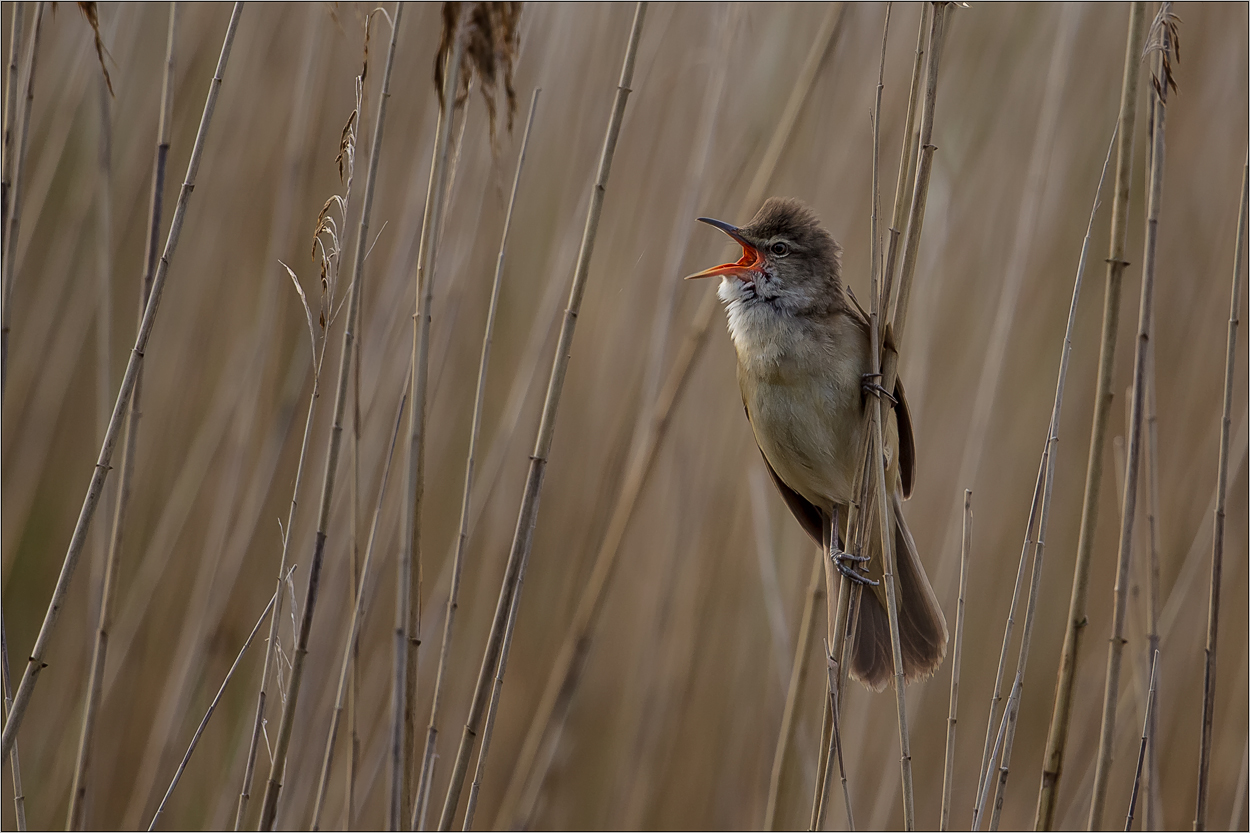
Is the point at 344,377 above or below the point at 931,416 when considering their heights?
below

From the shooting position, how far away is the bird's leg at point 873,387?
5.11 feet

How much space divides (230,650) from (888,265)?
1903 mm

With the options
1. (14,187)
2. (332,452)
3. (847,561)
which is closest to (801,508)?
(847,561)

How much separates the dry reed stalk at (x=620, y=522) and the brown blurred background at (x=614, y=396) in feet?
0.59

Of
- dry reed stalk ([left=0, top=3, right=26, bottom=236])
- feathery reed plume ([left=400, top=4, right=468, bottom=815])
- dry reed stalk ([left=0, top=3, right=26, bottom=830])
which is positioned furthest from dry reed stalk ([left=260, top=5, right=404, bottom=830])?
dry reed stalk ([left=0, top=3, right=26, bottom=236])

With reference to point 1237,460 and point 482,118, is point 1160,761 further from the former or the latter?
point 482,118

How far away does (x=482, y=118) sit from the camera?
87.7 inches

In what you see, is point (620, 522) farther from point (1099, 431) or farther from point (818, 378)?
point (1099, 431)

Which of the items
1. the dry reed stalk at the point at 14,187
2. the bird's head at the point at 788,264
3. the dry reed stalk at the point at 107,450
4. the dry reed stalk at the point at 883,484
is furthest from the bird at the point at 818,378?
the dry reed stalk at the point at 14,187

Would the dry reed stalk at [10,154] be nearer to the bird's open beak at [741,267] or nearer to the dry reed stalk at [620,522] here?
the dry reed stalk at [620,522]

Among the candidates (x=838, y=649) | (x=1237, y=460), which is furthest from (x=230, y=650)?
(x=1237, y=460)

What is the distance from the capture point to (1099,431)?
4.35 ft

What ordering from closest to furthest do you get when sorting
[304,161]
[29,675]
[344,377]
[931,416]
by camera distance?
[344,377]
[29,675]
[304,161]
[931,416]

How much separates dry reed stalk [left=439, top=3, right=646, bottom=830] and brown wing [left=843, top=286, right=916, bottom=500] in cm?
68
